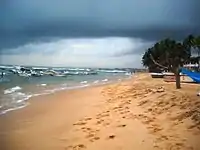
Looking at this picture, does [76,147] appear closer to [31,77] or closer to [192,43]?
[192,43]

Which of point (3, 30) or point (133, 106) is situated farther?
point (133, 106)

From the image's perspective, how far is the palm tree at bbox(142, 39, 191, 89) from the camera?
59.4 inches

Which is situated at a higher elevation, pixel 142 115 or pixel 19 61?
pixel 19 61

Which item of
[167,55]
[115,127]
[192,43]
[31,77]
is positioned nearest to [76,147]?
[115,127]

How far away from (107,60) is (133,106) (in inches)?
19.2

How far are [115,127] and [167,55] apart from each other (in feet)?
1.46

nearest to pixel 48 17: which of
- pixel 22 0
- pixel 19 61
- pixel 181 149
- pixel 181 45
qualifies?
pixel 22 0

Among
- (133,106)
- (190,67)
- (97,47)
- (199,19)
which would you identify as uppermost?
(199,19)

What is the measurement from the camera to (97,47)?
5.13 ft

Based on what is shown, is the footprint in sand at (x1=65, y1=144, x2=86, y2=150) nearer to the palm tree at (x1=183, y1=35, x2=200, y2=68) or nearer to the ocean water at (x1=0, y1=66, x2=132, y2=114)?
the ocean water at (x1=0, y1=66, x2=132, y2=114)

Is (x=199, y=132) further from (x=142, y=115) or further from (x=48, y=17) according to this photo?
(x=48, y=17)

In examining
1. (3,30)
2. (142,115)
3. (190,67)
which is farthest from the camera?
(142,115)

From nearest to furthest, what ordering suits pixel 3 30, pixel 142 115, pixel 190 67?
pixel 3 30 → pixel 190 67 → pixel 142 115

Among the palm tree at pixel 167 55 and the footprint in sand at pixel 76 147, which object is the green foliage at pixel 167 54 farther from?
the footprint in sand at pixel 76 147
